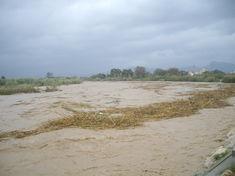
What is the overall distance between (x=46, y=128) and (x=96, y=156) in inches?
221

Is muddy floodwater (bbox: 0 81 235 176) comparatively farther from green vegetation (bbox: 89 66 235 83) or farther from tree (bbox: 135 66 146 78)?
tree (bbox: 135 66 146 78)

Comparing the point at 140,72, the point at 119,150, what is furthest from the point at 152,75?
the point at 119,150

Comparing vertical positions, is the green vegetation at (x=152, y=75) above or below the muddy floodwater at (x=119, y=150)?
above

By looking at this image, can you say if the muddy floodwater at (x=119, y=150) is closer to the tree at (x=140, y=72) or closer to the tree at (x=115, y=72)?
the tree at (x=140, y=72)

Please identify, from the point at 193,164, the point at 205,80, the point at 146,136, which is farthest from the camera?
the point at 205,80

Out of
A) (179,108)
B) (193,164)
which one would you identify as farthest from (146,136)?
(179,108)

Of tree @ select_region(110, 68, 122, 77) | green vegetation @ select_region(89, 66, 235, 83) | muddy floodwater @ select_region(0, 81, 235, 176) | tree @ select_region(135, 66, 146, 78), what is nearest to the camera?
muddy floodwater @ select_region(0, 81, 235, 176)

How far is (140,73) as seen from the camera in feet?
325

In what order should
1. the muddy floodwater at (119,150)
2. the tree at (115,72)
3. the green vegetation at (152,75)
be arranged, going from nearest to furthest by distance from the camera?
the muddy floodwater at (119,150) → the green vegetation at (152,75) → the tree at (115,72)

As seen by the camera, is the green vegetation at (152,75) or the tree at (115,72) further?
the tree at (115,72)

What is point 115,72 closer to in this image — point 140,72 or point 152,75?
point 140,72

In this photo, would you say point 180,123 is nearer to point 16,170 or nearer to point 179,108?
point 179,108

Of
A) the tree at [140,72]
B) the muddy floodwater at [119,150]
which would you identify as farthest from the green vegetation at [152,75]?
the muddy floodwater at [119,150]

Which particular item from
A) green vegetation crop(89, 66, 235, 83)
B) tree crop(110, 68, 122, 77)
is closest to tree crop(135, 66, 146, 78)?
green vegetation crop(89, 66, 235, 83)
